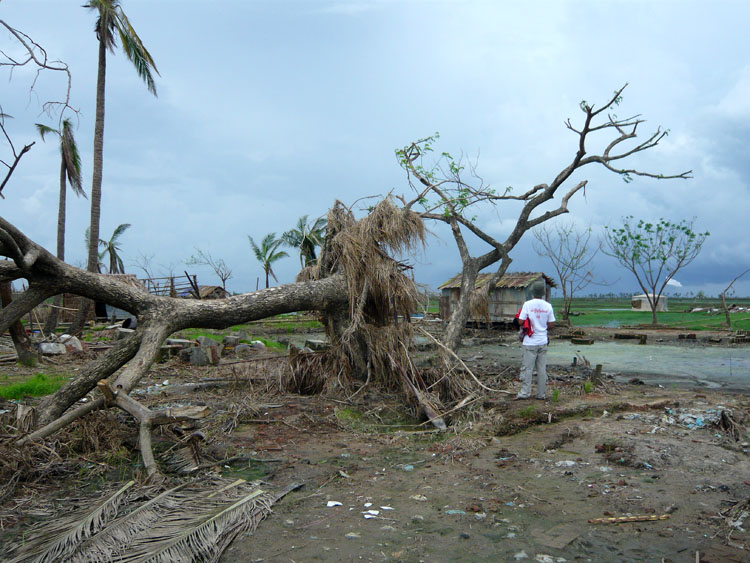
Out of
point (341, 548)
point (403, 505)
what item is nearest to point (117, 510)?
point (341, 548)

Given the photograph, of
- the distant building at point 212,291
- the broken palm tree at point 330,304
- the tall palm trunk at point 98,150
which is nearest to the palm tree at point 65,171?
the tall palm trunk at point 98,150

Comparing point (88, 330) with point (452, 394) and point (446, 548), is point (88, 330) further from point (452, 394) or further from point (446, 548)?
point (446, 548)

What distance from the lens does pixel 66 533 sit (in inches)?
138

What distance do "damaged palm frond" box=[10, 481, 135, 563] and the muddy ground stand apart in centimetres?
39

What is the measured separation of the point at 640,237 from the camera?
3033 centimetres

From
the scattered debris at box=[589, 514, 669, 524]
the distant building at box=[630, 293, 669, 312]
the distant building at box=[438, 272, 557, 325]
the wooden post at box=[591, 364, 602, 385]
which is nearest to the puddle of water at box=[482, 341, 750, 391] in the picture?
the wooden post at box=[591, 364, 602, 385]

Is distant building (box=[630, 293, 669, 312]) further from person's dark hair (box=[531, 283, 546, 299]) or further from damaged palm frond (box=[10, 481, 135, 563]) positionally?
damaged palm frond (box=[10, 481, 135, 563])

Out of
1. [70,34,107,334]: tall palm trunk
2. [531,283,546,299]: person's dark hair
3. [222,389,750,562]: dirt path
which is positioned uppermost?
[70,34,107,334]: tall palm trunk

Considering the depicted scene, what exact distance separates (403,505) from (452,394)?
154 inches

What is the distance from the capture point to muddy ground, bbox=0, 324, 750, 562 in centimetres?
346

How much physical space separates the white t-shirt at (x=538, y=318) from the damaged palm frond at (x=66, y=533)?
19.1 feet

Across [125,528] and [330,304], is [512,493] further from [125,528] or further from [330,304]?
[330,304]

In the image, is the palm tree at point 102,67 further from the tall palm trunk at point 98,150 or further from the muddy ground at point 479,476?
the muddy ground at point 479,476

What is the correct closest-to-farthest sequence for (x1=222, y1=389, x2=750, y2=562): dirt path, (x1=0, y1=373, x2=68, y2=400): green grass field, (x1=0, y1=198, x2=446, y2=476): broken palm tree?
(x1=222, y1=389, x2=750, y2=562): dirt path → (x1=0, y1=198, x2=446, y2=476): broken palm tree → (x1=0, y1=373, x2=68, y2=400): green grass field
